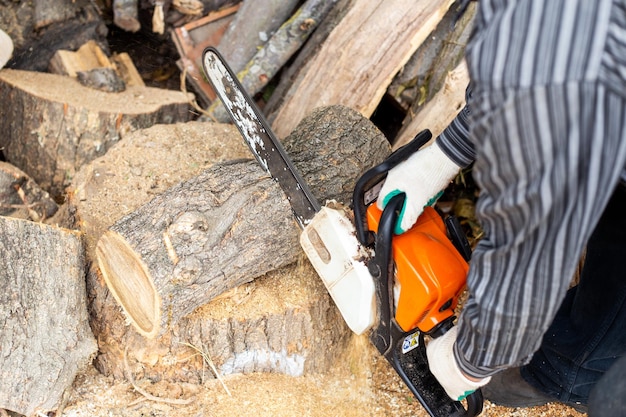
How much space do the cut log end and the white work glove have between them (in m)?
0.91

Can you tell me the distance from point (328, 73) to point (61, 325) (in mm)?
1688

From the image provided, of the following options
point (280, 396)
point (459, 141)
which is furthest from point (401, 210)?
point (280, 396)

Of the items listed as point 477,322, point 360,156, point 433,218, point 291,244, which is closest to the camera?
point 477,322

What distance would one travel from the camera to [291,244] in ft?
7.69

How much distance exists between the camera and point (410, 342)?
205 cm

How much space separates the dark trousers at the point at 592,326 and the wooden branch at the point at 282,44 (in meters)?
1.91

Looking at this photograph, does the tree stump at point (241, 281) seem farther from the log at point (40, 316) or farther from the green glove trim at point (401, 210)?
the green glove trim at point (401, 210)

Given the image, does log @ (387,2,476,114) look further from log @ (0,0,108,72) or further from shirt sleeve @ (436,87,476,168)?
log @ (0,0,108,72)

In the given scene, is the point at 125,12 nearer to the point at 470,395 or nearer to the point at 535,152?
the point at 470,395

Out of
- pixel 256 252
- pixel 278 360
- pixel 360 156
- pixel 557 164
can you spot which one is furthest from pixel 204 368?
pixel 557 164

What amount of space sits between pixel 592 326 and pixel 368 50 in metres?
1.62

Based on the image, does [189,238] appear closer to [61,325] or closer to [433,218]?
[61,325]

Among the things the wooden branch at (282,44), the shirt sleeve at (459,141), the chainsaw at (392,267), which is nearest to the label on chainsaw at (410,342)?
the chainsaw at (392,267)

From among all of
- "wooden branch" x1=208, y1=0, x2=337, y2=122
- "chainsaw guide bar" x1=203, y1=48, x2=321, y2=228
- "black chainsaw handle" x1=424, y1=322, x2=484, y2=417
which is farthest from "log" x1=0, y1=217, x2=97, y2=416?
"wooden branch" x1=208, y1=0, x2=337, y2=122
